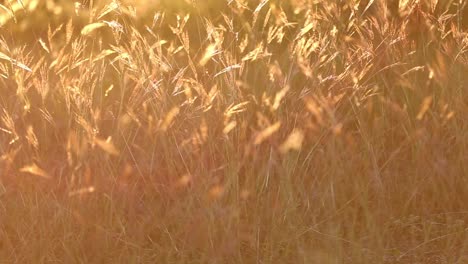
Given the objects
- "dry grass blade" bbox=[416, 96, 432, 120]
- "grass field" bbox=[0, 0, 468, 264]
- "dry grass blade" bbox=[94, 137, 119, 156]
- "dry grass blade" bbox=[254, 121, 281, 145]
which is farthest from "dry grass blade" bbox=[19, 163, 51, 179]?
"dry grass blade" bbox=[416, 96, 432, 120]

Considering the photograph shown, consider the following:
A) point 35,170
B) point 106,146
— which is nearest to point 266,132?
point 106,146

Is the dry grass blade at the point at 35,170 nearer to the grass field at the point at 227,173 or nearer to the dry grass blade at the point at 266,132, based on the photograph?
the grass field at the point at 227,173

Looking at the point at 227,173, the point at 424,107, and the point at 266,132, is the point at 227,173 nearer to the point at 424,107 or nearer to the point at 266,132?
the point at 266,132

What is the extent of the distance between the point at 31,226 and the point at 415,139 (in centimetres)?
99

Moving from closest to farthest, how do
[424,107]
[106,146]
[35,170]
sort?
[35,170] → [106,146] → [424,107]

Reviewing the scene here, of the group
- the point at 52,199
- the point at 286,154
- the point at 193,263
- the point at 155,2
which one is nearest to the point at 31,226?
the point at 52,199

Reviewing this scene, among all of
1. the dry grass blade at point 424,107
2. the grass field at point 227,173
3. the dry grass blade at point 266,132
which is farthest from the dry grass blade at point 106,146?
the dry grass blade at point 424,107

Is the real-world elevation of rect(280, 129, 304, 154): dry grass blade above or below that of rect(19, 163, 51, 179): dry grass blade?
below

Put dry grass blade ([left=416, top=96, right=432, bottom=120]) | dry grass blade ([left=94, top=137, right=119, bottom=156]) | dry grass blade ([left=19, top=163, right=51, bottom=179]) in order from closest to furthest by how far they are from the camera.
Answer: dry grass blade ([left=19, top=163, right=51, bottom=179]), dry grass blade ([left=94, top=137, right=119, bottom=156]), dry grass blade ([left=416, top=96, right=432, bottom=120])

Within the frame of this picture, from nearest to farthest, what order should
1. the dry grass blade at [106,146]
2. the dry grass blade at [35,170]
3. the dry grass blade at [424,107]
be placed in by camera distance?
the dry grass blade at [35,170], the dry grass blade at [106,146], the dry grass blade at [424,107]

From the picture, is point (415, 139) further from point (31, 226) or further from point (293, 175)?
point (31, 226)

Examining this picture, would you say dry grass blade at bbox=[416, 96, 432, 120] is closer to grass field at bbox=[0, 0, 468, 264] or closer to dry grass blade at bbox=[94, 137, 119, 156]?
grass field at bbox=[0, 0, 468, 264]

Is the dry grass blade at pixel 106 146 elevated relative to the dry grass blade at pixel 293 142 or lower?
elevated

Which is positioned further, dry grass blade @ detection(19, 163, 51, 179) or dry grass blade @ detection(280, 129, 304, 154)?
dry grass blade @ detection(280, 129, 304, 154)
